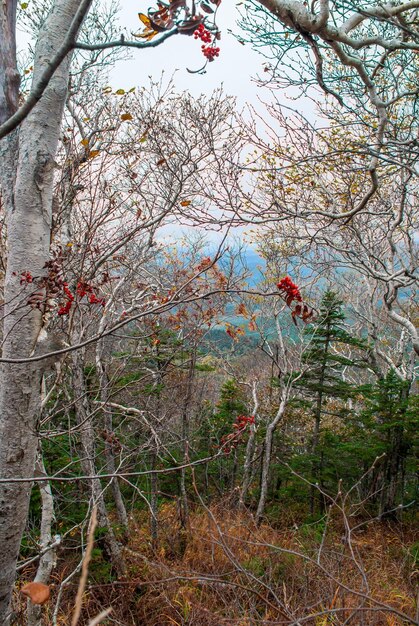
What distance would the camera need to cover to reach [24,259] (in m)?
1.64

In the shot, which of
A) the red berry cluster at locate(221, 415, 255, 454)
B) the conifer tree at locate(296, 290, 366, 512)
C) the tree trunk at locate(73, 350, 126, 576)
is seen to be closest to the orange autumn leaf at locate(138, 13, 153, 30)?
the red berry cluster at locate(221, 415, 255, 454)

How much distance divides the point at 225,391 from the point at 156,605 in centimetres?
508

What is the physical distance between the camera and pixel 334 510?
809 centimetres

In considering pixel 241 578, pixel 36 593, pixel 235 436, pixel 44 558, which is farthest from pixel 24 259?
pixel 241 578

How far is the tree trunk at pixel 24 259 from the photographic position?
155 cm

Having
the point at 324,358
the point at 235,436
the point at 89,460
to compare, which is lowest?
the point at 89,460

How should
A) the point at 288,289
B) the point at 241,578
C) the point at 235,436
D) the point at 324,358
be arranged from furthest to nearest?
the point at 324,358 < the point at 241,578 < the point at 235,436 < the point at 288,289

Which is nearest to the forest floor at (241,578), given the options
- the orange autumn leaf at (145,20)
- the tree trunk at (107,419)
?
the tree trunk at (107,419)

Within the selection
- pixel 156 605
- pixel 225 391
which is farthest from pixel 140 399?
pixel 225 391

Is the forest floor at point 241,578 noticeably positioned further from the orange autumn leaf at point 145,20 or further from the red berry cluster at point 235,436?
the orange autumn leaf at point 145,20

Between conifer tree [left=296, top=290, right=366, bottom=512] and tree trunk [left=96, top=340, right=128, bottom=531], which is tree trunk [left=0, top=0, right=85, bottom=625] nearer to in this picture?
tree trunk [left=96, top=340, right=128, bottom=531]

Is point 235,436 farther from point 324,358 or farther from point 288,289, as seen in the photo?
point 324,358

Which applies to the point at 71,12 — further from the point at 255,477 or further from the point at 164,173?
the point at 255,477

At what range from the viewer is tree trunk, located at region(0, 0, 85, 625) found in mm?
1546
